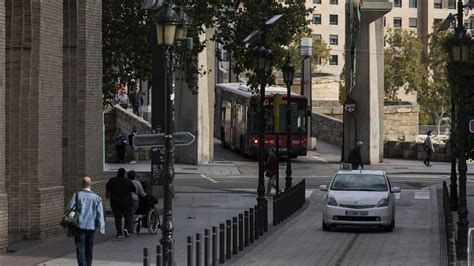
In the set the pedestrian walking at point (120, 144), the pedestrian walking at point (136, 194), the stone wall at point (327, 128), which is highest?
the stone wall at point (327, 128)

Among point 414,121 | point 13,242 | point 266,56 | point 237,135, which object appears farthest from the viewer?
point 414,121

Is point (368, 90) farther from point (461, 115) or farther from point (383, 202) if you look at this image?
point (461, 115)

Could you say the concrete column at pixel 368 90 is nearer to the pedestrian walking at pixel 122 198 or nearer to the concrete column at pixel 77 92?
the concrete column at pixel 77 92

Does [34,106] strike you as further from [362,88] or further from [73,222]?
[362,88]

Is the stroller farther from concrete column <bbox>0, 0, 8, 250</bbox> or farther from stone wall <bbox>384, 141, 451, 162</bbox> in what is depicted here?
stone wall <bbox>384, 141, 451, 162</bbox>

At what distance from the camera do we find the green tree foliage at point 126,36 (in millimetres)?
33688

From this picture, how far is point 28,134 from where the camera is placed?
21688 millimetres

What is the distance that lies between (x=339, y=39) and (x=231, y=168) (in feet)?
259

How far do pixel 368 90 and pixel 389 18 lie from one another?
74815mm

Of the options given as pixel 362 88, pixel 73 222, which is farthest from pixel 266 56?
pixel 362 88

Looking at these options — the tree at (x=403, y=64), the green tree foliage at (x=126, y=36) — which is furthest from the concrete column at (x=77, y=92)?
the tree at (x=403, y=64)

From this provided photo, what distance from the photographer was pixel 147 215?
76.7 ft

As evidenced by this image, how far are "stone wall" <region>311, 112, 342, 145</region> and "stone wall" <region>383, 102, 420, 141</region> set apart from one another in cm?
307

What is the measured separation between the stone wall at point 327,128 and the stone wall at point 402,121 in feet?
10.1
